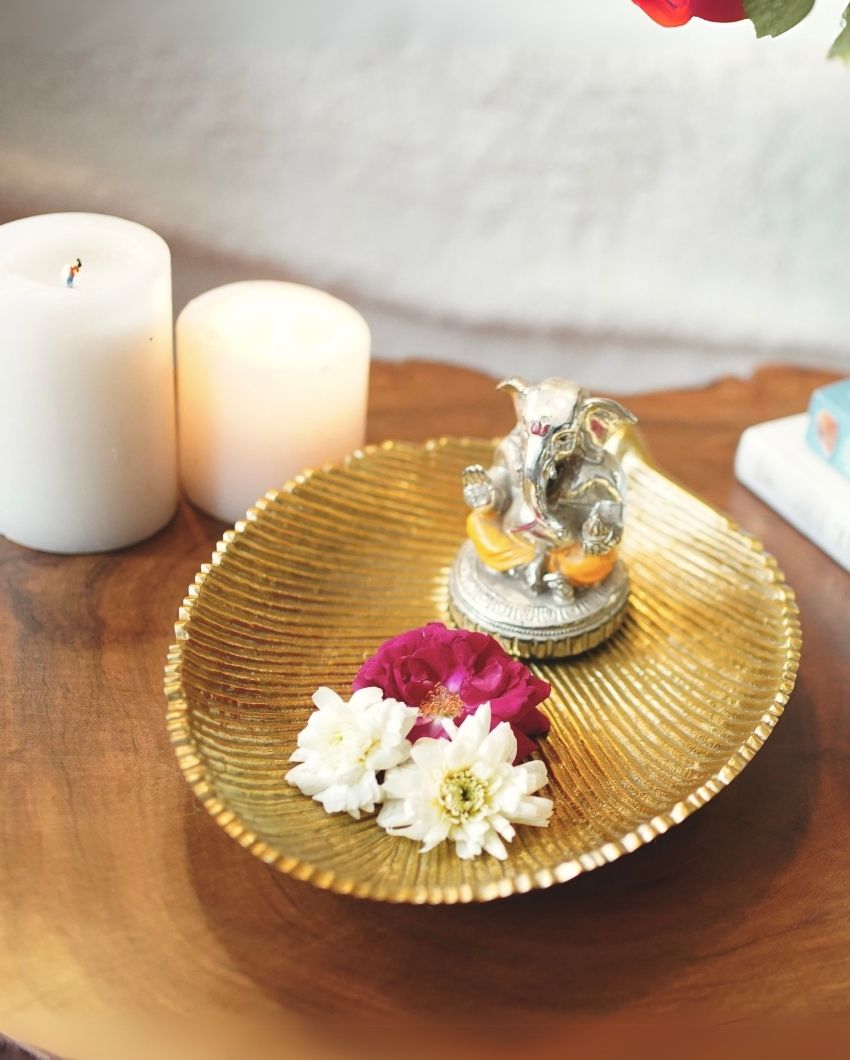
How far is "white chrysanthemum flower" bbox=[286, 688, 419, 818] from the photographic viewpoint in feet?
2.04

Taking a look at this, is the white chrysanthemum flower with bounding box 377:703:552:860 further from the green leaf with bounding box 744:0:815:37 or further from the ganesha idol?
the green leaf with bounding box 744:0:815:37

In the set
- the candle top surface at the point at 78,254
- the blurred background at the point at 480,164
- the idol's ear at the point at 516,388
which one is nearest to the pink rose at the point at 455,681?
the idol's ear at the point at 516,388

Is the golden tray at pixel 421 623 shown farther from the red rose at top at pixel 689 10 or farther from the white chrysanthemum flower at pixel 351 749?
the red rose at top at pixel 689 10

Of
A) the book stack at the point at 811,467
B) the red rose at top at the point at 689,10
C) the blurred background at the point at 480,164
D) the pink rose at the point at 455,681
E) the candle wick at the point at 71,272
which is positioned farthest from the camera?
the blurred background at the point at 480,164

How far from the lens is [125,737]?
0.70 m

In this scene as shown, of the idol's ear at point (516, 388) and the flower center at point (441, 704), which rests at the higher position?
the idol's ear at point (516, 388)

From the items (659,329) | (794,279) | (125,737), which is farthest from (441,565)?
(794,279)

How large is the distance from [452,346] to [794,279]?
0.32 metres

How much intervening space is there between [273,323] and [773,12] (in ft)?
1.19

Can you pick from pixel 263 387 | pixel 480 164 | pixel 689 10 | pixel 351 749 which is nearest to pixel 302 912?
pixel 351 749

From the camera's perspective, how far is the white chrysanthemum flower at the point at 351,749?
62 centimetres

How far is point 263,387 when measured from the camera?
798 mm

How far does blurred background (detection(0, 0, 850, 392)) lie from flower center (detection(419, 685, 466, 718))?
526 millimetres

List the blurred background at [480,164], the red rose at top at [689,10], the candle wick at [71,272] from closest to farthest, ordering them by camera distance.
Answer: the red rose at top at [689,10]
the candle wick at [71,272]
the blurred background at [480,164]
